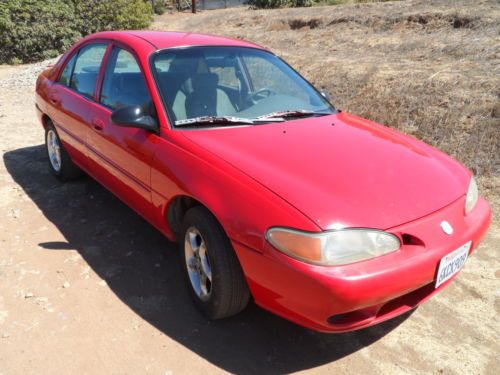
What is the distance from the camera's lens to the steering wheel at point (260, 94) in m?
3.40

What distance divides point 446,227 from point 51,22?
626 inches

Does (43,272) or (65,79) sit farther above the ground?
(65,79)

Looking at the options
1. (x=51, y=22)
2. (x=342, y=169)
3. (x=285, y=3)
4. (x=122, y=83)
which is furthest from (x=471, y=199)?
(x=285, y=3)

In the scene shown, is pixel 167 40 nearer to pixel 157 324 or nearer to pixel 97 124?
pixel 97 124

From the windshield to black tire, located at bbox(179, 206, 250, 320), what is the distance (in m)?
0.72

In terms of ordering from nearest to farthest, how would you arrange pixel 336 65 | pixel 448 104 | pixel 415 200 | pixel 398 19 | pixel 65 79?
pixel 415 200, pixel 65 79, pixel 448 104, pixel 336 65, pixel 398 19

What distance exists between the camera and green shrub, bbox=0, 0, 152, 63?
14.8 m

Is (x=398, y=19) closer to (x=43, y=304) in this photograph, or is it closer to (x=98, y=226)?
(x=98, y=226)

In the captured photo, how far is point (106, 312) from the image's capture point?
2.85 m

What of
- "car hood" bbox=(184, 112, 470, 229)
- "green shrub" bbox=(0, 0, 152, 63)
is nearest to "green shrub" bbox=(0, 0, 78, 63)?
"green shrub" bbox=(0, 0, 152, 63)

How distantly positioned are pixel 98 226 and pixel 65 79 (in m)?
1.55

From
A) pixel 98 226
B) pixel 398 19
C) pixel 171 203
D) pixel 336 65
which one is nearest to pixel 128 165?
pixel 171 203

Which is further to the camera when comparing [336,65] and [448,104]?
[336,65]

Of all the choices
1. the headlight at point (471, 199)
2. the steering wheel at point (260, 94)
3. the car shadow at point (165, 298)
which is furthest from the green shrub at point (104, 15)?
the headlight at point (471, 199)
